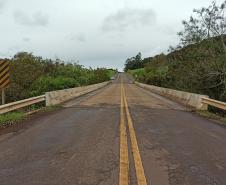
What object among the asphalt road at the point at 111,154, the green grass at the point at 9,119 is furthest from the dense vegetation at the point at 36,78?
the asphalt road at the point at 111,154

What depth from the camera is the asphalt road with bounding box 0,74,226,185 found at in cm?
607

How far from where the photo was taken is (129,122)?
13297mm

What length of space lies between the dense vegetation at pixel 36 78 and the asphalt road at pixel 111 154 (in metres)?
27.4

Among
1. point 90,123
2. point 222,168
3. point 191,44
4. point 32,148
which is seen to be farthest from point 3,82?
point 191,44

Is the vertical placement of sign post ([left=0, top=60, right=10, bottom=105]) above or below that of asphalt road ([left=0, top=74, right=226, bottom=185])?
above

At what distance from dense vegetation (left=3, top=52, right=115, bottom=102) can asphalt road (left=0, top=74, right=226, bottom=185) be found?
89.8 ft

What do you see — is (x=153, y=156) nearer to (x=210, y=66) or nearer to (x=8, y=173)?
(x=8, y=173)

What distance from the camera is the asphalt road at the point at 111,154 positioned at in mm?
6074

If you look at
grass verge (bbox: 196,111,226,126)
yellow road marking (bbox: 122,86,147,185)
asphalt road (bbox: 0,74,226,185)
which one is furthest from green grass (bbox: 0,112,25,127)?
grass verge (bbox: 196,111,226,126)

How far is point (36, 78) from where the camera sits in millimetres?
50375

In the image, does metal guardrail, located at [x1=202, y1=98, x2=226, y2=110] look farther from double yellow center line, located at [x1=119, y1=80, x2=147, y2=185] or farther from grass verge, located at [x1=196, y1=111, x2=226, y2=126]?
double yellow center line, located at [x1=119, y1=80, x2=147, y2=185]

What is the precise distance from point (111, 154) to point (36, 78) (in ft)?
144

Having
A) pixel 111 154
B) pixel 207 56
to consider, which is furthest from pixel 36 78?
pixel 111 154

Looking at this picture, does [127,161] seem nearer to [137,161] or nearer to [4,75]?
[137,161]
